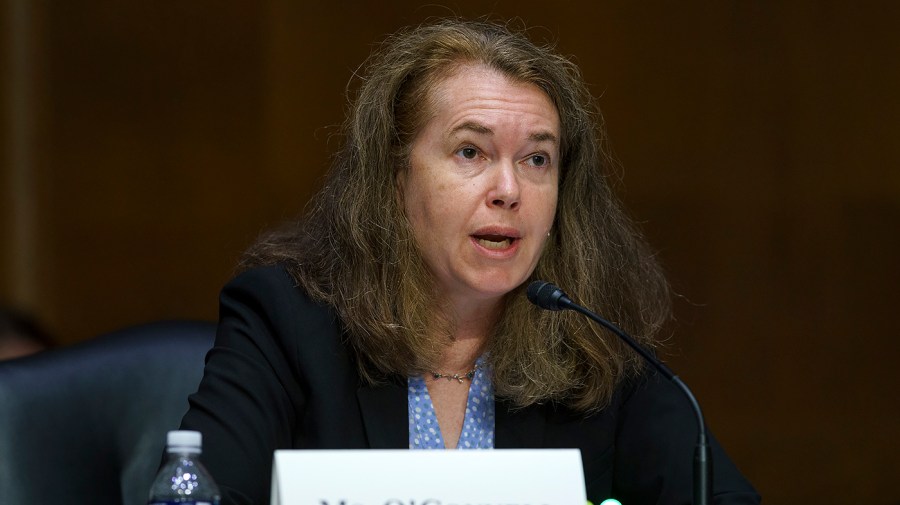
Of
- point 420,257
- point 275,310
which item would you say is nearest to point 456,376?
point 420,257

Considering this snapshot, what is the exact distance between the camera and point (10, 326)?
3.44 m

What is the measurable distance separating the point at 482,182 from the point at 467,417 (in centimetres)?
40

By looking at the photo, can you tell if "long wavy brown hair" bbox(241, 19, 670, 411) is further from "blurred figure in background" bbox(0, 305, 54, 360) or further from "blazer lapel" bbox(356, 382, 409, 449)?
"blurred figure in background" bbox(0, 305, 54, 360)

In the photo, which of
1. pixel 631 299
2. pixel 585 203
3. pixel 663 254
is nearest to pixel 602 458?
pixel 631 299

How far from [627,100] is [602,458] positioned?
8.33ft

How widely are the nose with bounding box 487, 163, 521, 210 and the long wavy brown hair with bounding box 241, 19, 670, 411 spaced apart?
0.18 meters

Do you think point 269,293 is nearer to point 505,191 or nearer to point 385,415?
point 385,415

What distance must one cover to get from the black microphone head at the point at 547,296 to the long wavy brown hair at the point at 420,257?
0.38m

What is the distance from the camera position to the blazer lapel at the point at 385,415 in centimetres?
195

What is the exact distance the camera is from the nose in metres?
1.98

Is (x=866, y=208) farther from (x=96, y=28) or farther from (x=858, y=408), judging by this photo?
(x=96, y=28)

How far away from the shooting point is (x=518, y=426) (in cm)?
205

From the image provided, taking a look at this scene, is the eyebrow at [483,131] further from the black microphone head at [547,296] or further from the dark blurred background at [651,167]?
the dark blurred background at [651,167]

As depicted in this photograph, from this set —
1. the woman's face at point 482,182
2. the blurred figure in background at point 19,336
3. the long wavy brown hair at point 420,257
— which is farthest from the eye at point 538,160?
the blurred figure in background at point 19,336
